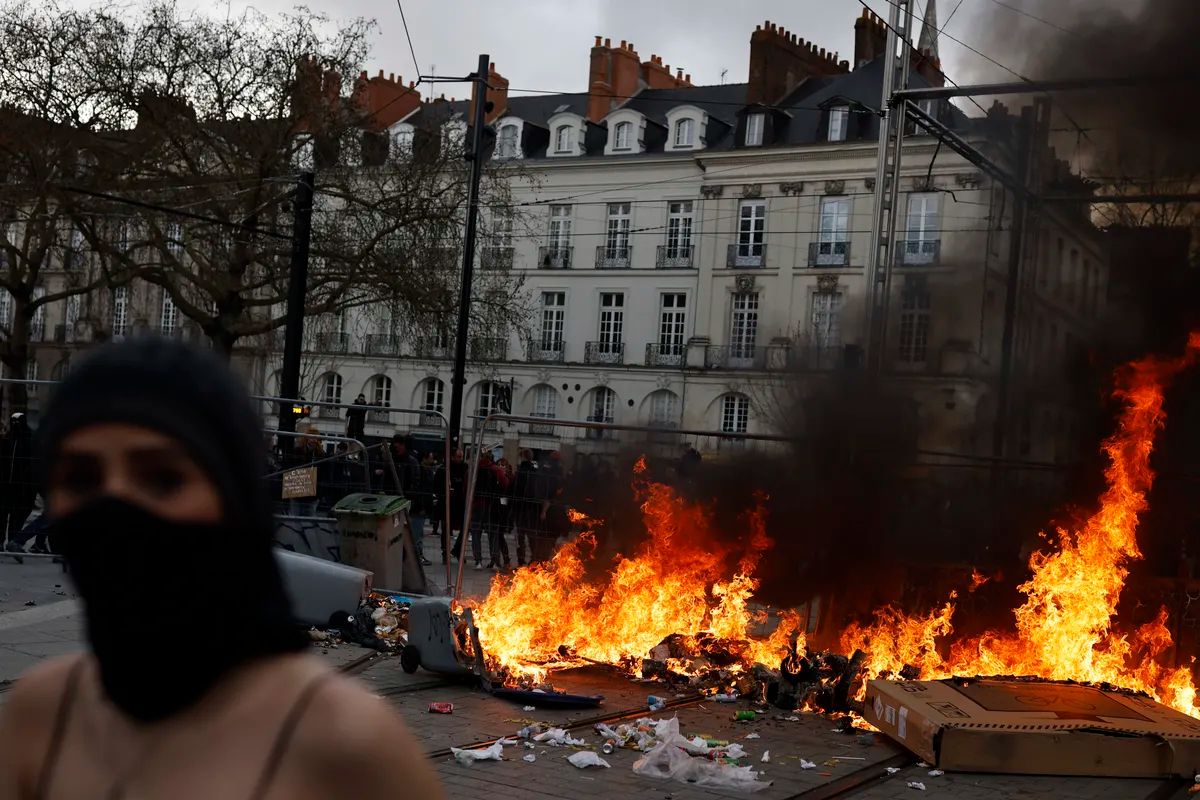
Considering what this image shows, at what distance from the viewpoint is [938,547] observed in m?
10.6

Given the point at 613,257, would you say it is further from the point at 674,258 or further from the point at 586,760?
the point at 586,760

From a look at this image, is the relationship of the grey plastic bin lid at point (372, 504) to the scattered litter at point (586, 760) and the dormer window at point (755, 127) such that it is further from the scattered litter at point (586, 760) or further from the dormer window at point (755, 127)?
the dormer window at point (755, 127)

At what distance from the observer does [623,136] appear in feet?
157

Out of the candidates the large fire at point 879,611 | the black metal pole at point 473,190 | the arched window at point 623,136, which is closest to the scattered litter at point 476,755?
the large fire at point 879,611

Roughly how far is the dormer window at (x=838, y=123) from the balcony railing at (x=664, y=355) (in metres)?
8.70

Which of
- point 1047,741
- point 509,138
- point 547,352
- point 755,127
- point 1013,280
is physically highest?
point 509,138

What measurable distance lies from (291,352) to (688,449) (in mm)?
9877

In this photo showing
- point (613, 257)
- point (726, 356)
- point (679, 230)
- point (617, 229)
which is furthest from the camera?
point (613, 257)

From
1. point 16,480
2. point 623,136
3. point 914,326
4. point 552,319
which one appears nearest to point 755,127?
point 623,136

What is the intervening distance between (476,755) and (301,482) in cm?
650

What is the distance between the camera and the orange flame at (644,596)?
405 inches

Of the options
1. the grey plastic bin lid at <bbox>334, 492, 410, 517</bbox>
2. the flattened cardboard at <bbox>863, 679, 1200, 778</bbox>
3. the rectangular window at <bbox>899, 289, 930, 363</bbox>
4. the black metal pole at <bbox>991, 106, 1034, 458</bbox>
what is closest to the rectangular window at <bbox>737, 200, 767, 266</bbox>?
the black metal pole at <bbox>991, 106, 1034, 458</bbox>

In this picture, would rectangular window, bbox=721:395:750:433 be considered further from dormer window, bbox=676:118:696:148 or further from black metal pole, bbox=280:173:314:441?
black metal pole, bbox=280:173:314:441

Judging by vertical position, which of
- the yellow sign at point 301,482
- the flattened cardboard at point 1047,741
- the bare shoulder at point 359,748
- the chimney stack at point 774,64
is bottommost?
the flattened cardboard at point 1047,741
